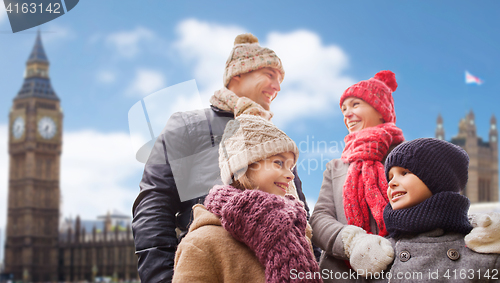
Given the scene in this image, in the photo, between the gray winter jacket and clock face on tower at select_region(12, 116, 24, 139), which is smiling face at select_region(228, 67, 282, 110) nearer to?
the gray winter jacket

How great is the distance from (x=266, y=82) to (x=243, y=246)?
2.29 feet

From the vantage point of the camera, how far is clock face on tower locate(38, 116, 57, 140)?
37.2 metres

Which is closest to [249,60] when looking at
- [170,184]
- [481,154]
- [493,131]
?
[170,184]

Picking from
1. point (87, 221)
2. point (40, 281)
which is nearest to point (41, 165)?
point (87, 221)

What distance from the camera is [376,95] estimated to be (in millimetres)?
1735

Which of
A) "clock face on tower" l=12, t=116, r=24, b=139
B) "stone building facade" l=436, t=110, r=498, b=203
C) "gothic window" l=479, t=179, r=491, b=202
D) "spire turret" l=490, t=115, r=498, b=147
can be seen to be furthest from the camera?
"spire turret" l=490, t=115, r=498, b=147

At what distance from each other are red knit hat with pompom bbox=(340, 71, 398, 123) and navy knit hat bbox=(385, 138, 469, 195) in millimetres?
336

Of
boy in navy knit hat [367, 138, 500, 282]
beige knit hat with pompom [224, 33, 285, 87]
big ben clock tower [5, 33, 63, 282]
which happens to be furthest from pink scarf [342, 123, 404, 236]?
big ben clock tower [5, 33, 63, 282]

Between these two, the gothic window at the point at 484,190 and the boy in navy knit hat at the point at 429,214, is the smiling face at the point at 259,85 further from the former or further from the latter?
the gothic window at the point at 484,190

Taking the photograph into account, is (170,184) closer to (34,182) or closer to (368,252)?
(368,252)

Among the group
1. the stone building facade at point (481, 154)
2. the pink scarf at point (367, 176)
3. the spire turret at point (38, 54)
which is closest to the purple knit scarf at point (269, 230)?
the pink scarf at point (367, 176)

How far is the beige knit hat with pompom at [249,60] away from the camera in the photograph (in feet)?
5.79

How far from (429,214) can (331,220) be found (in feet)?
1.10

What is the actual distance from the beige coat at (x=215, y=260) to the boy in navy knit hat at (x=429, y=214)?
0.42m
